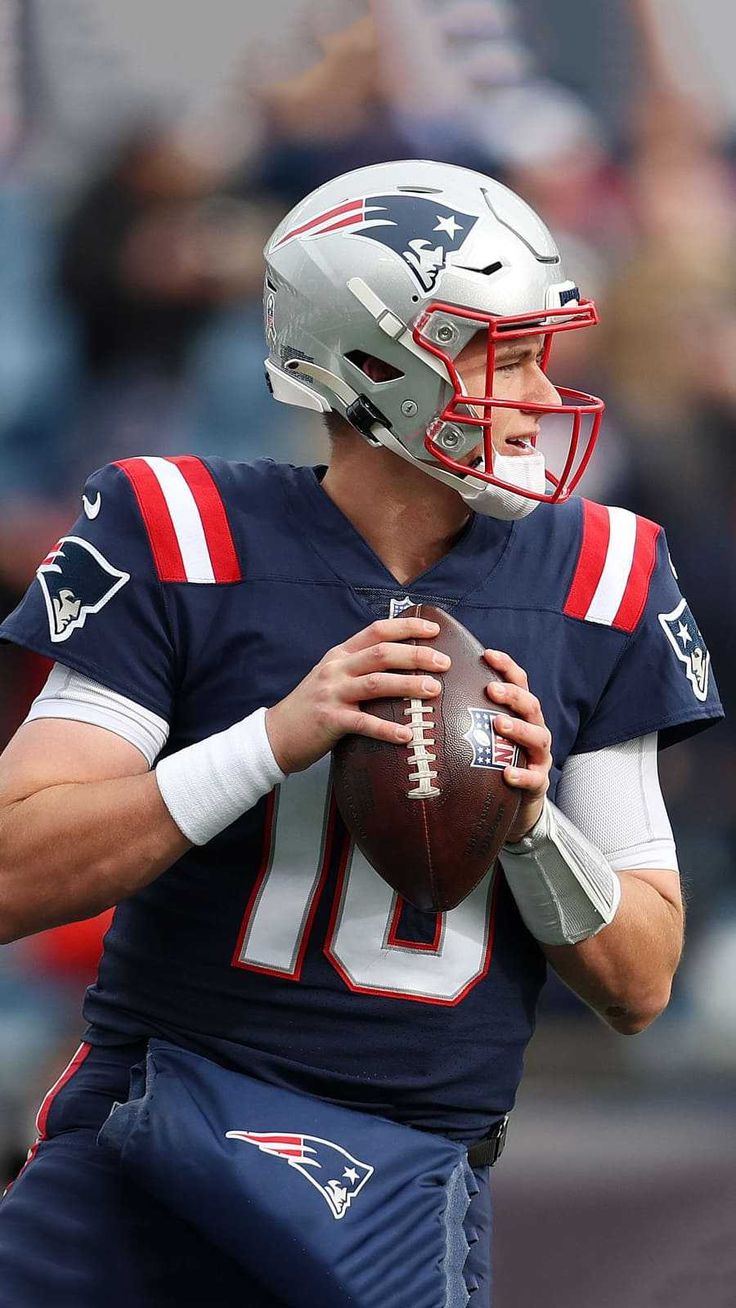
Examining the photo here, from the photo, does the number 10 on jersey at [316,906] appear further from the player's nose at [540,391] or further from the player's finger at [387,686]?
the player's nose at [540,391]

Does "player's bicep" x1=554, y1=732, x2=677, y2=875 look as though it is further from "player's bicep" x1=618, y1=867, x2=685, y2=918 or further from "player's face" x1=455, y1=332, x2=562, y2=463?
"player's face" x1=455, y1=332, x2=562, y2=463

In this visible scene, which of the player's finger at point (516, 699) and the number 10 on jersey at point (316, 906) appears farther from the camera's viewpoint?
the number 10 on jersey at point (316, 906)

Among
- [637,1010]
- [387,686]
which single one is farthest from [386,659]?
[637,1010]

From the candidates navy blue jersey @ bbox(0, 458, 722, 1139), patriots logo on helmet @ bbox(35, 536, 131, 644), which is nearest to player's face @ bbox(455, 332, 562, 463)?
navy blue jersey @ bbox(0, 458, 722, 1139)

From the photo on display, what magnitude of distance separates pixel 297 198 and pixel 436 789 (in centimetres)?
198

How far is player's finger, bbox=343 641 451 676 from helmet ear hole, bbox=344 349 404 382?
1.02 ft

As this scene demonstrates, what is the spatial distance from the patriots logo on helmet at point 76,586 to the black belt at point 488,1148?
0.56 meters

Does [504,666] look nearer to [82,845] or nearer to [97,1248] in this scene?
[82,845]

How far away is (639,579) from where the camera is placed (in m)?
1.55

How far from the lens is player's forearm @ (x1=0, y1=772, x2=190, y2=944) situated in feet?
4.27

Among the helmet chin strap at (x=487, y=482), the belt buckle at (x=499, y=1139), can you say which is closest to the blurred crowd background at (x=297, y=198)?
the belt buckle at (x=499, y=1139)

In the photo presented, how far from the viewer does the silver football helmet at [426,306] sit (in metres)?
1.43

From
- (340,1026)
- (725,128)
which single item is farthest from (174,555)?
(725,128)

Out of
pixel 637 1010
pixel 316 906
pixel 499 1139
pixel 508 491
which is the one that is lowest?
pixel 499 1139
